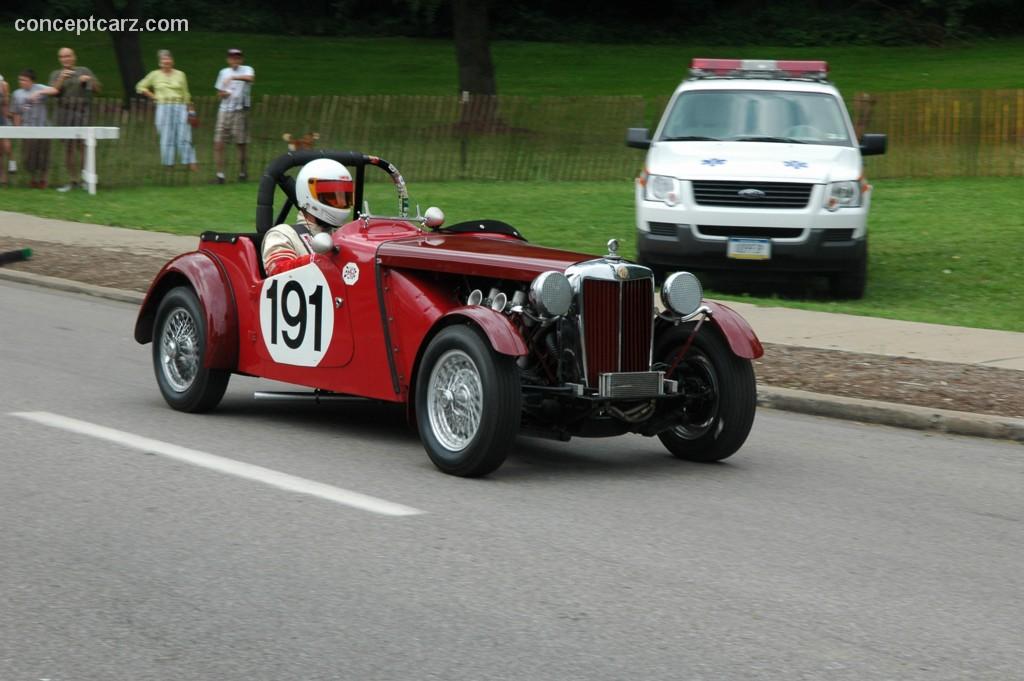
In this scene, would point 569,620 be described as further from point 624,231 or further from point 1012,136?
point 1012,136

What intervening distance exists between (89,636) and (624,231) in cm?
1528

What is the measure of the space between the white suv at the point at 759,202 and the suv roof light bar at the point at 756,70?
1.16 metres

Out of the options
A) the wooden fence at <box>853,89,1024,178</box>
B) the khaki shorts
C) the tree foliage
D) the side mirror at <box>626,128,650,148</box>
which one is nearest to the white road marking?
the side mirror at <box>626,128,650,148</box>

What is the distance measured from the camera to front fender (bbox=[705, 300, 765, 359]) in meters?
7.82

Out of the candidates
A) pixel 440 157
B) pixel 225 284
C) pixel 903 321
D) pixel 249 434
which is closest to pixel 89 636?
pixel 249 434

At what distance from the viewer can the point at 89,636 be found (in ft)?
17.1

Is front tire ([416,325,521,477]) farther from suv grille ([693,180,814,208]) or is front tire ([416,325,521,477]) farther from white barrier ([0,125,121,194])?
white barrier ([0,125,121,194])

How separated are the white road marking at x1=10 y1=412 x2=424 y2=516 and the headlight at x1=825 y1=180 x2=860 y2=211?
803 cm

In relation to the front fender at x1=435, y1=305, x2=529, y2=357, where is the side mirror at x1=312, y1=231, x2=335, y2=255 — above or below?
above

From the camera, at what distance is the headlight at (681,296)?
7.86 meters

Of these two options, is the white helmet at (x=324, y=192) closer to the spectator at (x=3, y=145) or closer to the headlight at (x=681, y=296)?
the headlight at (x=681, y=296)

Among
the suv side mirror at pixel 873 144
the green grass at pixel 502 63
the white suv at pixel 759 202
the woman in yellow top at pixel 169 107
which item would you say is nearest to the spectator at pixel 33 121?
the woman in yellow top at pixel 169 107

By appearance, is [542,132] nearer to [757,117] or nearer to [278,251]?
[757,117]

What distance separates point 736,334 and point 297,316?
2.42 m
